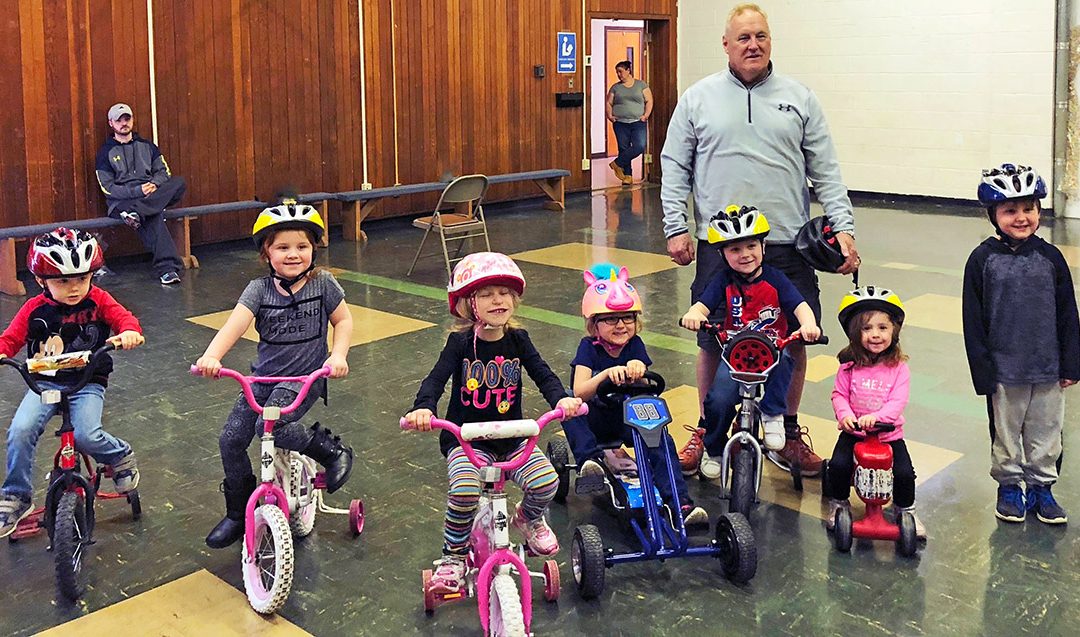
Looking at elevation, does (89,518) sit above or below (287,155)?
below

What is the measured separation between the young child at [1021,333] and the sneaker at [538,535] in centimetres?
168

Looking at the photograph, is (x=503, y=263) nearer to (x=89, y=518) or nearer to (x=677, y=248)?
(x=677, y=248)

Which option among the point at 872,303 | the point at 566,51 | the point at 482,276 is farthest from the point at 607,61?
the point at 482,276

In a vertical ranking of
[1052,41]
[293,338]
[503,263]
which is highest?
[1052,41]

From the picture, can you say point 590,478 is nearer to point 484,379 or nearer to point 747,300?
point 484,379

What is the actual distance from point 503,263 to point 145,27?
796 centimetres

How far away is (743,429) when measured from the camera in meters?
4.10

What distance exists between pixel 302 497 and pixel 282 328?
62 cm

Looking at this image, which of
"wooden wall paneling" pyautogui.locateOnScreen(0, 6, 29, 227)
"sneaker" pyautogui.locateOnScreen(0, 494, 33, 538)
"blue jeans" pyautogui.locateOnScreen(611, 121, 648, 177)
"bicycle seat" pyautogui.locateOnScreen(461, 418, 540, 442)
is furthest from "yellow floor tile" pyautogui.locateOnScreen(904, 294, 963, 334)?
"blue jeans" pyautogui.locateOnScreen(611, 121, 648, 177)

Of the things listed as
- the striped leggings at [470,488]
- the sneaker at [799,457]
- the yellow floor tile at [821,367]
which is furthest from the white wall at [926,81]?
the striped leggings at [470,488]

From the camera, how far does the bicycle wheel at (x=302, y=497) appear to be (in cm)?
388

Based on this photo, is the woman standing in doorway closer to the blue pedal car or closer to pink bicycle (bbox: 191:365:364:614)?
the blue pedal car

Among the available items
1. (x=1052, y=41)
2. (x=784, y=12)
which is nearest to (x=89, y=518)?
(x=1052, y=41)

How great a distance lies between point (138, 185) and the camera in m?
9.70
